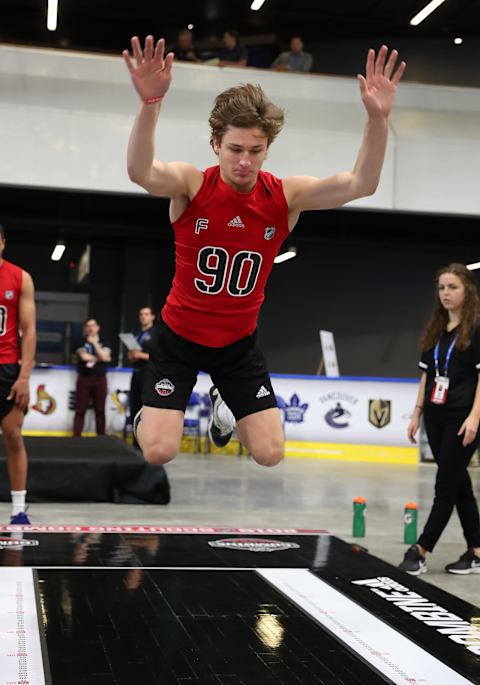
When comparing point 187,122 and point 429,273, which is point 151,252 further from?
point 429,273

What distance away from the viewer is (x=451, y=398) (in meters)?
4.77

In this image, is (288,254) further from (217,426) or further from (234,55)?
(217,426)

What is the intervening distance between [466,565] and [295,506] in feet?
8.40

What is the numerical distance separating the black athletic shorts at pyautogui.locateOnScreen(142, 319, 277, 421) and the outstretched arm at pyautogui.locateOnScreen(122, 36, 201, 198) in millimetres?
822

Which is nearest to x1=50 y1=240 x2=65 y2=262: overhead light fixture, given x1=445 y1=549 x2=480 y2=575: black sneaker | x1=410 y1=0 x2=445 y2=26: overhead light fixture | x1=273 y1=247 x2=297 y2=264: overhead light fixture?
x1=273 y1=247 x2=297 y2=264: overhead light fixture

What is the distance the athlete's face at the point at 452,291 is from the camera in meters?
4.79

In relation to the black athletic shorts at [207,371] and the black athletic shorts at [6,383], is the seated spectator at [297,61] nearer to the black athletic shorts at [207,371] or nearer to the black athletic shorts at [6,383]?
the black athletic shorts at [6,383]

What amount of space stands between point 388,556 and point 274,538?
2.30ft

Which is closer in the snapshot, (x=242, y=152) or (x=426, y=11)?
(x=242, y=152)

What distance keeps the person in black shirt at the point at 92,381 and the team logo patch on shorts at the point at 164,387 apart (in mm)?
8192

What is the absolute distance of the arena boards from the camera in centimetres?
293

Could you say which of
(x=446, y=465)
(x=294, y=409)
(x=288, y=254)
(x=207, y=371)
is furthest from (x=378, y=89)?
(x=288, y=254)

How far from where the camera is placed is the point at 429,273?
17.0 meters

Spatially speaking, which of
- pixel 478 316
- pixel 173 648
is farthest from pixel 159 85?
pixel 478 316
